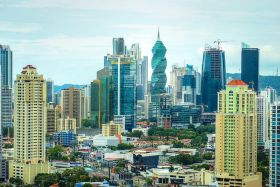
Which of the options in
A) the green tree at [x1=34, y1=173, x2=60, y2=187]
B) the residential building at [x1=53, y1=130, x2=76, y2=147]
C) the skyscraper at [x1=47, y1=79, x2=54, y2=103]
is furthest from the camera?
the skyscraper at [x1=47, y1=79, x2=54, y2=103]

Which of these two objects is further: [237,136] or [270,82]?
[270,82]

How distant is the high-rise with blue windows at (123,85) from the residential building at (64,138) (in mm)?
4732

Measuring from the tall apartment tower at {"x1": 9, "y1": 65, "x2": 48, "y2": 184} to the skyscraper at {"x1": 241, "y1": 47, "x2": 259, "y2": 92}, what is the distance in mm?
9773

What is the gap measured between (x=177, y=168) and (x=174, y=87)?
1637 centimetres

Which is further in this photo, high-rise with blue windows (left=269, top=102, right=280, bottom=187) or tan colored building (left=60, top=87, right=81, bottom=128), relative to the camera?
tan colored building (left=60, top=87, right=81, bottom=128)

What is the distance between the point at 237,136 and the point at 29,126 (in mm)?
3347

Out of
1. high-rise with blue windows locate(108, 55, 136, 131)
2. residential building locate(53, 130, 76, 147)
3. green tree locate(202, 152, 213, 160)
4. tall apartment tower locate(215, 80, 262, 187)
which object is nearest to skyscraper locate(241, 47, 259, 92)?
high-rise with blue windows locate(108, 55, 136, 131)

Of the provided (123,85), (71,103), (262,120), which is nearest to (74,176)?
(262,120)

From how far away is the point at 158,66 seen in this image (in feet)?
83.9

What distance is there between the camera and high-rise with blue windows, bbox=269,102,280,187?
30.7 feet

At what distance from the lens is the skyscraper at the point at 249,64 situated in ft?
68.6

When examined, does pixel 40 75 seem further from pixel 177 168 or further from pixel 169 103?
pixel 169 103

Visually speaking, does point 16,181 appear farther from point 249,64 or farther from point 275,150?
point 249,64

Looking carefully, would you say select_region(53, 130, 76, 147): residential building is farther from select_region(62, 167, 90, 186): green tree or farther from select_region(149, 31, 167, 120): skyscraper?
select_region(149, 31, 167, 120): skyscraper
